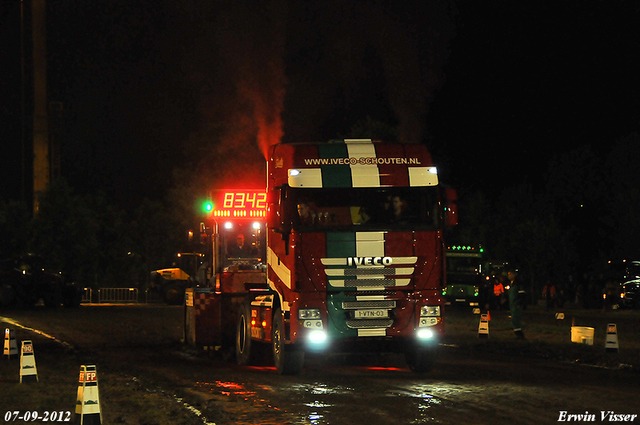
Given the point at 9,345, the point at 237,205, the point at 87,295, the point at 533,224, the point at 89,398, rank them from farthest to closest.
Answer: the point at 87,295, the point at 533,224, the point at 237,205, the point at 9,345, the point at 89,398

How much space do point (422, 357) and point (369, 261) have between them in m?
2.00

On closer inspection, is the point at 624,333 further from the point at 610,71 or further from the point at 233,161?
the point at 233,161

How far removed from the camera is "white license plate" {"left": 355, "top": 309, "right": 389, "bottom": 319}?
15.9 metres

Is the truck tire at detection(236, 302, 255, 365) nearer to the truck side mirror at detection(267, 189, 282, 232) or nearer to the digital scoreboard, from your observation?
the truck side mirror at detection(267, 189, 282, 232)

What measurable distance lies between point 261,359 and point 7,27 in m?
68.1

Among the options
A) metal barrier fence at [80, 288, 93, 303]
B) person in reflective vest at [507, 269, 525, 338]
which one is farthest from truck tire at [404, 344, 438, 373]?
metal barrier fence at [80, 288, 93, 303]

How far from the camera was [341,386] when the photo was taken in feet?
48.0

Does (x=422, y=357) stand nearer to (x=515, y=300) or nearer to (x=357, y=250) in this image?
(x=357, y=250)

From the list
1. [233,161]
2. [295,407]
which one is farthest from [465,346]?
[233,161]

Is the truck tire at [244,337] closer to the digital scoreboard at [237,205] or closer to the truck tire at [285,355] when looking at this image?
the truck tire at [285,355]

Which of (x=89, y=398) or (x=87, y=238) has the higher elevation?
(x=87, y=238)

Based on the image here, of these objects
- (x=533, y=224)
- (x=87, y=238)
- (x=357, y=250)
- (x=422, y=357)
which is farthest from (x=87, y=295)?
(x=357, y=250)

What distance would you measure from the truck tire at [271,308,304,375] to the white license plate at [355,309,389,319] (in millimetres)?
1095

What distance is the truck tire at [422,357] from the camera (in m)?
16.5
